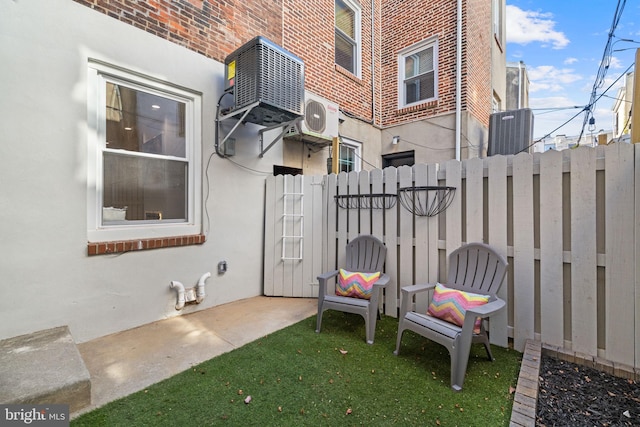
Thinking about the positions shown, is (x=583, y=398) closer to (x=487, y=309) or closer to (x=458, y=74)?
(x=487, y=309)

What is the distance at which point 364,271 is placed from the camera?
138 inches

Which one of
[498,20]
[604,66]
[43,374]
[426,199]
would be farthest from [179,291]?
[498,20]

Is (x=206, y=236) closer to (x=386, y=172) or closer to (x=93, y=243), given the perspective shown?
(x=93, y=243)

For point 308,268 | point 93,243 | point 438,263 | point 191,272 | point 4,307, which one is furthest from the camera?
point 308,268

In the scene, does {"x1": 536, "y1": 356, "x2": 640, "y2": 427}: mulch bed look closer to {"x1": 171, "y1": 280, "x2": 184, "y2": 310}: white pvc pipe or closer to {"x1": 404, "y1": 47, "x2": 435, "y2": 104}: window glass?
{"x1": 171, "y1": 280, "x2": 184, "y2": 310}: white pvc pipe

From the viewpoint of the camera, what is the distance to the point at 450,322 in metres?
2.46

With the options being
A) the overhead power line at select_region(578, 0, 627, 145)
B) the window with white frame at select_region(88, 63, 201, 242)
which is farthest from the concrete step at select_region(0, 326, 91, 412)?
the overhead power line at select_region(578, 0, 627, 145)

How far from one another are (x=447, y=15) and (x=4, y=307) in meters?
8.35

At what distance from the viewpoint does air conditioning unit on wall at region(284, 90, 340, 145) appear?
4760 mm

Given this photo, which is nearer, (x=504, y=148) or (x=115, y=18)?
(x=115, y=18)

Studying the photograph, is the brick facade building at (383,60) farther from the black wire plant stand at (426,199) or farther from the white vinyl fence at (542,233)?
the white vinyl fence at (542,233)

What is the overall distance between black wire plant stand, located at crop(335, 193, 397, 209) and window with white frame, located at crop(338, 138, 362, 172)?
216 centimetres

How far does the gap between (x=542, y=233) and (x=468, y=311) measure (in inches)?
46.5

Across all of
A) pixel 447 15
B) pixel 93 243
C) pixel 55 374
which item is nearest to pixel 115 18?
pixel 93 243
